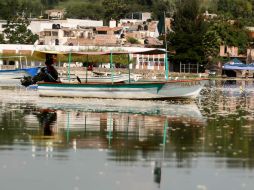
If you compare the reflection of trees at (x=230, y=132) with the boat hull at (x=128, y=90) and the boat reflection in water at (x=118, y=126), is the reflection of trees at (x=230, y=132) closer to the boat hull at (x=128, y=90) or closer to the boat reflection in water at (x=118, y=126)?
the boat reflection in water at (x=118, y=126)

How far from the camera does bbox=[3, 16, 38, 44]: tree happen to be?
13788cm

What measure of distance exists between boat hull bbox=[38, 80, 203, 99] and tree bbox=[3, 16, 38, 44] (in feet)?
306

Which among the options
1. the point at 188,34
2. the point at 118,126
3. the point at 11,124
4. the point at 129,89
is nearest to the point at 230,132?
the point at 118,126

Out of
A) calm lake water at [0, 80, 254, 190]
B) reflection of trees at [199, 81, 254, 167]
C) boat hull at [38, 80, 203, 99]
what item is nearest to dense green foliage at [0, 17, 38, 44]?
boat hull at [38, 80, 203, 99]

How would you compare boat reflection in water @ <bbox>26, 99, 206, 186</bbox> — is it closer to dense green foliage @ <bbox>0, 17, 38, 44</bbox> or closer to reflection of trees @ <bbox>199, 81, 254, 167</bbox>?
reflection of trees @ <bbox>199, 81, 254, 167</bbox>

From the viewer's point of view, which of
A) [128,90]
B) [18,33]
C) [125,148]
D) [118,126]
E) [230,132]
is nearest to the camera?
[125,148]

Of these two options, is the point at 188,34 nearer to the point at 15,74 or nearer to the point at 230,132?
the point at 15,74

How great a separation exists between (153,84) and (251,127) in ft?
48.3

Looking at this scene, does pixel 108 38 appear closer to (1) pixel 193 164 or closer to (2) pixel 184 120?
(2) pixel 184 120

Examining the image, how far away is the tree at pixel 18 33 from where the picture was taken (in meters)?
138

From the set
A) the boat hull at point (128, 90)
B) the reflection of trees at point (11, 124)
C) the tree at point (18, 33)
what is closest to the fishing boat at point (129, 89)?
the boat hull at point (128, 90)

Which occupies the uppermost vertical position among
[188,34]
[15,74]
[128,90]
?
[188,34]

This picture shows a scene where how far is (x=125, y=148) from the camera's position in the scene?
2236cm

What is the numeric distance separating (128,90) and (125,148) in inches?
838
